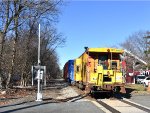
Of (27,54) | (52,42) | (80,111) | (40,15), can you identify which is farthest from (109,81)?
(52,42)

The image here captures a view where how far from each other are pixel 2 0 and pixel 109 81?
41.3 feet

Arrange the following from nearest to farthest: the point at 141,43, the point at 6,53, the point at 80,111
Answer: the point at 80,111
the point at 6,53
the point at 141,43

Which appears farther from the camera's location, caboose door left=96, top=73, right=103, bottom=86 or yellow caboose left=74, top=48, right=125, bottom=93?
yellow caboose left=74, top=48, right=125, bottom=93

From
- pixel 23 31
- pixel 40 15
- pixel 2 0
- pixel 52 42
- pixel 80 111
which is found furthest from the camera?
pixel 52 42

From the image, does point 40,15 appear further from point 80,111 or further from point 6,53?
point 80,111

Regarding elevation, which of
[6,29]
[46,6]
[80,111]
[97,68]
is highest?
[46,6]

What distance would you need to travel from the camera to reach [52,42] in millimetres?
76312

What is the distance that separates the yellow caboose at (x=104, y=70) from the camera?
27750 millimetres

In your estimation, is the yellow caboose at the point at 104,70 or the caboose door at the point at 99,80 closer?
the caboose door at the point at 99,80

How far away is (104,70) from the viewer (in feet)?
91.2

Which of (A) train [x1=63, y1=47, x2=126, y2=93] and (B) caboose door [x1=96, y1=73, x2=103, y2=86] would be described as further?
(A) train [x1=63, y1=47, x2=126, y2=93]

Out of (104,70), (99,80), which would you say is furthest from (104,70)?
(99,80)

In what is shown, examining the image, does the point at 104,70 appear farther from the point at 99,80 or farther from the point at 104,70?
the point at 99,80

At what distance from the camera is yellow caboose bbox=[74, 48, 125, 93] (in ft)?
91.0
